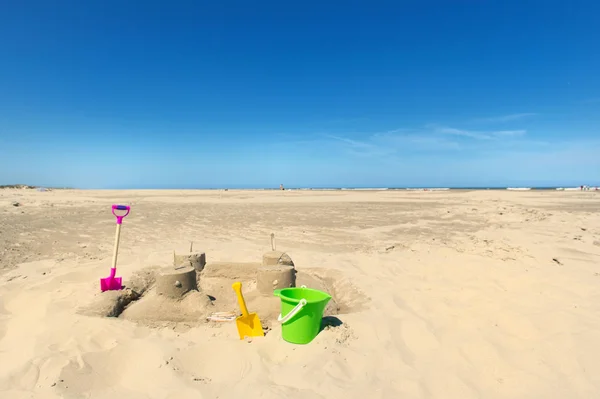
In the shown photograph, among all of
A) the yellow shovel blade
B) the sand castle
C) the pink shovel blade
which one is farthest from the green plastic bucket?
the pink shovel blade

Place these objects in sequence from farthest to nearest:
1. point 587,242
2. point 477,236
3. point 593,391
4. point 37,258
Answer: point 477,236 → point 587,242 → point 37,258 → point 593,391

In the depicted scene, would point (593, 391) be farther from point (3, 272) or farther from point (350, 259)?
point (3, 272)

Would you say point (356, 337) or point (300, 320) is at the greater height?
point (300, 320)

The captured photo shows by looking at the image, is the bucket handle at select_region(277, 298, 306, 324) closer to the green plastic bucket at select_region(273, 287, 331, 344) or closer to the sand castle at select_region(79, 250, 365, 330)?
the green plastic bucket at select_region(273, 287, 331, 344)

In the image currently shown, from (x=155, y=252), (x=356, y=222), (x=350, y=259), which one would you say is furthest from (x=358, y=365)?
(x=356, y=222)

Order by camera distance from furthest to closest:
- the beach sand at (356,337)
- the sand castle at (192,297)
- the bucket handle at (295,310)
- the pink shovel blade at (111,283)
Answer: the pink shovel blade at (111,283), the sand castle at (192,297), the bucket handle at (295,310), the beach sand at (356,337)

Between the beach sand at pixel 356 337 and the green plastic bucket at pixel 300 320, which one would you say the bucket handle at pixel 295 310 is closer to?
the green plastic bucket at pixel 300 320

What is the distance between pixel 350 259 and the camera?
6.15 m

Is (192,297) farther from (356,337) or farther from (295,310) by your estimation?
(356,337)

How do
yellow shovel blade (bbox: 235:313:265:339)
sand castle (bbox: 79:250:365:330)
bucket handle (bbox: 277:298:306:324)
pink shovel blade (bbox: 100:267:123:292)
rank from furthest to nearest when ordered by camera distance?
1. pink shovel blade (bbox: 100:267:123:292)
2. sand castle (bbox: 79:250:365:330)
3. yellow shovel blade (bbox: 235:313:265:339)
4. bucket handle (bbox: 277:298:306:324)

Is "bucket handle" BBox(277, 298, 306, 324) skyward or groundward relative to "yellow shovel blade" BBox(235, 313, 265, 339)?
skyward

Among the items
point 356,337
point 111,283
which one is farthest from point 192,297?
point 356,337

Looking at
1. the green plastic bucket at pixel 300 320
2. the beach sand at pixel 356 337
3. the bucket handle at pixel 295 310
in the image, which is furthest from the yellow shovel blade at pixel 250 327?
the bucket handle at pixel 295 310

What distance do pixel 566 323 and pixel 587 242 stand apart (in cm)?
523
